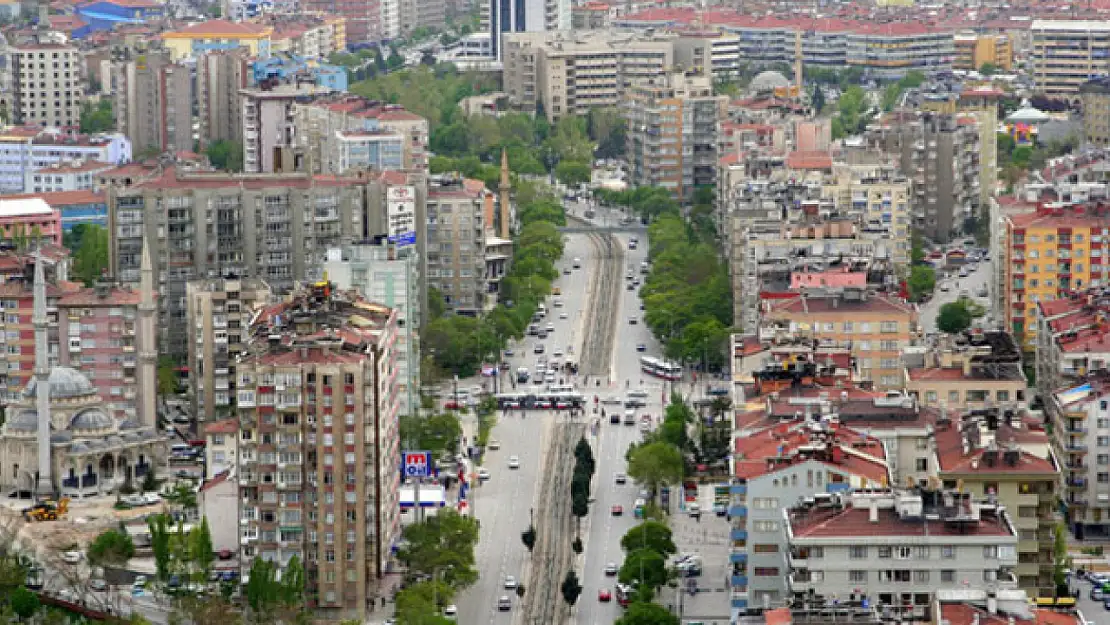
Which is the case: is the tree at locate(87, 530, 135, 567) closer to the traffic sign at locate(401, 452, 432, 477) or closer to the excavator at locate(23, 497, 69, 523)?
the excavator at locate(23, 497, 69, 523)

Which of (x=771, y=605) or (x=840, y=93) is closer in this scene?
(x=771, y=605)

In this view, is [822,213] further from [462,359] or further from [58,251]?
[58,251]

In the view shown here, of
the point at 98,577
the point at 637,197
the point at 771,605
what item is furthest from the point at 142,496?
the point at 637,197

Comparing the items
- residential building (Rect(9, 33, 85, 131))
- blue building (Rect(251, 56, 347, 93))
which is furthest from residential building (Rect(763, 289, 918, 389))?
residential building (Rect(9, 33, 85, 131))

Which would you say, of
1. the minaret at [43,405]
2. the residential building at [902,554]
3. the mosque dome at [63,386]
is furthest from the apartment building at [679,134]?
the residential building at [902,554]

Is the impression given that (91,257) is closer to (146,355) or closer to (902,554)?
(146,355)

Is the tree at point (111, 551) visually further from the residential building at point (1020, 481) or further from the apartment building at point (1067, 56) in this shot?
the apartment building at point (1067, 56)
